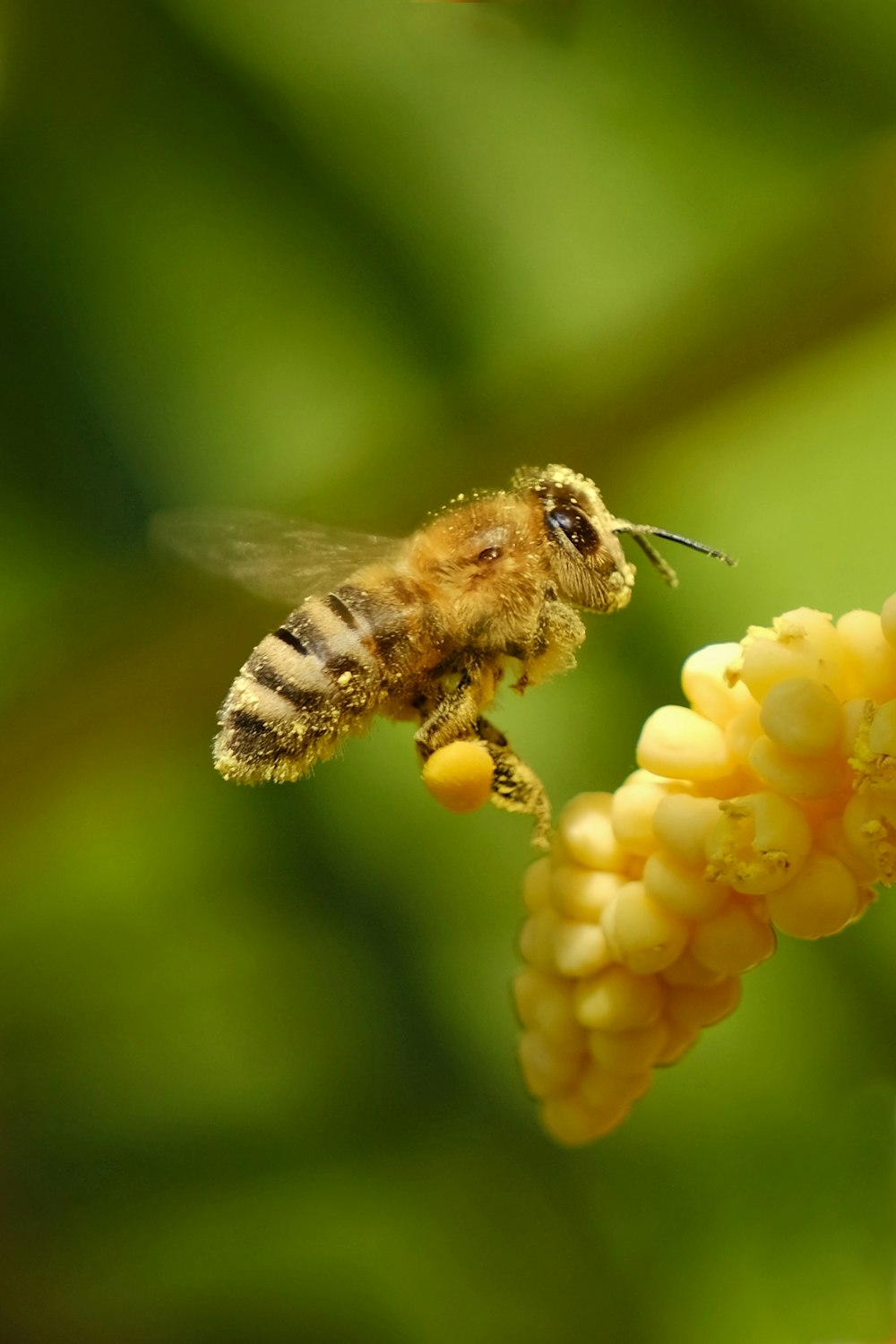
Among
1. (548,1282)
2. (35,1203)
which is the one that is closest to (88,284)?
(35,1203)

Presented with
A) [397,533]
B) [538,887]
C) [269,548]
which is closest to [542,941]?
[538,887]

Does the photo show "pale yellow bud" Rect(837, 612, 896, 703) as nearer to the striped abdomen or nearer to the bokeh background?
the striped abdomen

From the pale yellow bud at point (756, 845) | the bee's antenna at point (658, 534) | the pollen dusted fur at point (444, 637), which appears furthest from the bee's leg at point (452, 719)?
the pale yellow bud at point (756, 845)

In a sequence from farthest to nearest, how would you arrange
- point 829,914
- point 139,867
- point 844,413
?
1. point 139,867
2. point 844,413
3. point 829,914

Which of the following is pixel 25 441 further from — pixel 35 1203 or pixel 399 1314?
pixel 399 1314

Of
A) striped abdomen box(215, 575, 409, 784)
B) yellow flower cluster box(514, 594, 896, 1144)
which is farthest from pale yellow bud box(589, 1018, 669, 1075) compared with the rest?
striped abdomen box(215, 575, 409, 784)
